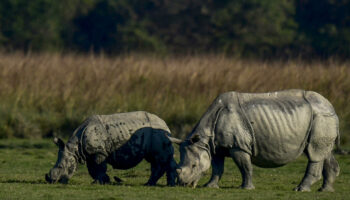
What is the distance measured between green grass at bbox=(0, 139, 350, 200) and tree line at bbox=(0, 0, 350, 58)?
23891 mm

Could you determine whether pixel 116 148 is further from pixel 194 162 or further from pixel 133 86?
pixel 133 86

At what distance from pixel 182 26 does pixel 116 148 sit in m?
32.3

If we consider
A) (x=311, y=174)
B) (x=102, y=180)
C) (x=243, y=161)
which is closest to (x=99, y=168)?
(x=102, y=180)

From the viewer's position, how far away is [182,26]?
43.3 metres

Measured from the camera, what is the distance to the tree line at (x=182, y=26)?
4069 cm

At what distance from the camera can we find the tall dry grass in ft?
62.2

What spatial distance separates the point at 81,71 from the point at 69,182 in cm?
1055

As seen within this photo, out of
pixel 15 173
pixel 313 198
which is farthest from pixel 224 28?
pixel 313 198

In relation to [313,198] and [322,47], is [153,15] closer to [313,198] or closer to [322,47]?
[322,47]

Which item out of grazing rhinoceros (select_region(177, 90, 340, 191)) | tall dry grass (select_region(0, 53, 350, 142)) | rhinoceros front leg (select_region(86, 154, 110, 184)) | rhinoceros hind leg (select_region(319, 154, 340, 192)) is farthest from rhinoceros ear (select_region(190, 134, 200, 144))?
tall dry grass (select_region(0, 53, 350, 142))

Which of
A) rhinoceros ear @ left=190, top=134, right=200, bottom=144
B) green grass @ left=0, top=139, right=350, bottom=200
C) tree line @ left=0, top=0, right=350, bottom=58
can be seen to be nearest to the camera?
green grass @ left=0, top=139, right=350, bottom=200

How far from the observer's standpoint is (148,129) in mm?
11414

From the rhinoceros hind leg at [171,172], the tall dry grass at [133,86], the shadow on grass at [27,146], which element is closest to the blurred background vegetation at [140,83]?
the tall dry grass at [133,86]

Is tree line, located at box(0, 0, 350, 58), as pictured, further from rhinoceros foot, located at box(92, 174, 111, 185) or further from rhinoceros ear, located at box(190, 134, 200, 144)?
rhinoceros ear, located at box(190, 134, 200, 144)
